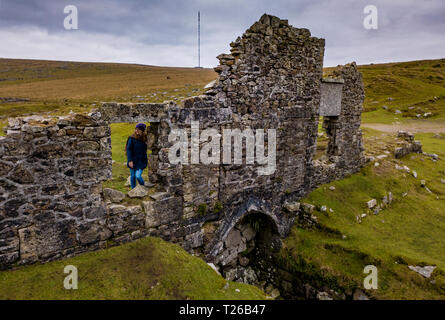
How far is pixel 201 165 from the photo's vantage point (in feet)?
24.8

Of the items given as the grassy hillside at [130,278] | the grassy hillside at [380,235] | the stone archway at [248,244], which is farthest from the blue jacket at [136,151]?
the grassy hillside at [380,235]

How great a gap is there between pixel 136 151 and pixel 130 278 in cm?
366

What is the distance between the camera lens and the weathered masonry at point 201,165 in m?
5.21

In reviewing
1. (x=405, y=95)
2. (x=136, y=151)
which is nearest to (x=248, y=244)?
(x=136, y=151)

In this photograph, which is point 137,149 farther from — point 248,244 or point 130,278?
point 248,244

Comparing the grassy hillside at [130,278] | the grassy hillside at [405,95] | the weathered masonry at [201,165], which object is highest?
the grassy hillside at [405,95]

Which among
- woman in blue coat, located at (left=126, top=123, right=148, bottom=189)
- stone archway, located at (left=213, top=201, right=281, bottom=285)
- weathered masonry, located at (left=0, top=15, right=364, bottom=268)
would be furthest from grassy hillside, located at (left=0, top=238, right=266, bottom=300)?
stone archway, located at (left=213, top=201, right=281, bottom=285)

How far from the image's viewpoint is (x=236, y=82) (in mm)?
7809

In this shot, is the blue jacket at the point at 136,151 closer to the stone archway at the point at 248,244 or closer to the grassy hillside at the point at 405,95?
the stone archway at the point at 248,244

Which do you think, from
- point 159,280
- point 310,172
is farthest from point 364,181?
point 159,280

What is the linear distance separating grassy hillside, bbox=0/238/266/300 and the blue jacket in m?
2.52

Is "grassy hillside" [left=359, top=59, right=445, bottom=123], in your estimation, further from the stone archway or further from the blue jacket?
the blue jacket

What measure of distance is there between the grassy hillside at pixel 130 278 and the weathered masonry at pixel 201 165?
432 millimetres
